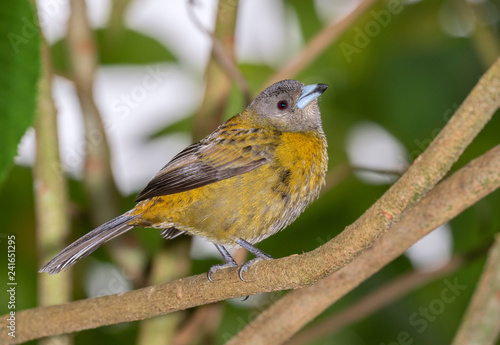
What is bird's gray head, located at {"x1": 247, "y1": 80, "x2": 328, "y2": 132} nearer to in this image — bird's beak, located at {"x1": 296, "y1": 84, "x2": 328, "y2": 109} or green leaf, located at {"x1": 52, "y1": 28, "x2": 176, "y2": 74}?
bird's beak, located at {"x1": 296, "y1": 84, "x2": 328, "y2": 109}

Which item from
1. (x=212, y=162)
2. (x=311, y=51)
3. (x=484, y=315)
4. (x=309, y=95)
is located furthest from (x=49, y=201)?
(x=484, y=315)

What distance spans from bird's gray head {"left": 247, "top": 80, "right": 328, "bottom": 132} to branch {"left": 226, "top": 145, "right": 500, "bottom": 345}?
0.48 metres

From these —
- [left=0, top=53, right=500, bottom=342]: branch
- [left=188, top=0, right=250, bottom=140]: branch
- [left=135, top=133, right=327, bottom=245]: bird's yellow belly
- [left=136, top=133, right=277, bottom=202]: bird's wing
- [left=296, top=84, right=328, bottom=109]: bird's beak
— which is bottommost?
[left=0, top=53, right=500, bottom=342]: branch

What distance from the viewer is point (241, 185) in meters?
1.76

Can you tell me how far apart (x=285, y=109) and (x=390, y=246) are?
1.81 ft

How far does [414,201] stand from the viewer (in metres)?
1.09

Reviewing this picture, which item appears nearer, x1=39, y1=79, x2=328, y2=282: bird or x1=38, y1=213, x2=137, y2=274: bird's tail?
x1=38, y1=213, x2=137, y2=274: bird's tail

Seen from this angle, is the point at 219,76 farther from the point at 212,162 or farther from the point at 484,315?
the point at 484,315

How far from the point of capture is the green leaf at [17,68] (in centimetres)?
138

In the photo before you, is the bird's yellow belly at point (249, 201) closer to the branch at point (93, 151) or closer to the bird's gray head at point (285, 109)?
the bird's gray head at point (285, 109)

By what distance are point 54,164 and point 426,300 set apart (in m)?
1.44

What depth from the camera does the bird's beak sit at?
1.75 metres

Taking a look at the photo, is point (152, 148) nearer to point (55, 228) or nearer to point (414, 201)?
point (55, 228)

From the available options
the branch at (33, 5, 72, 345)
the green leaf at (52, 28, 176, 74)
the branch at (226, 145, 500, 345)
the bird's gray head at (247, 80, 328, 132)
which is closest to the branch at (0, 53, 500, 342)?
the branch at (226, 145, 500, 345)
